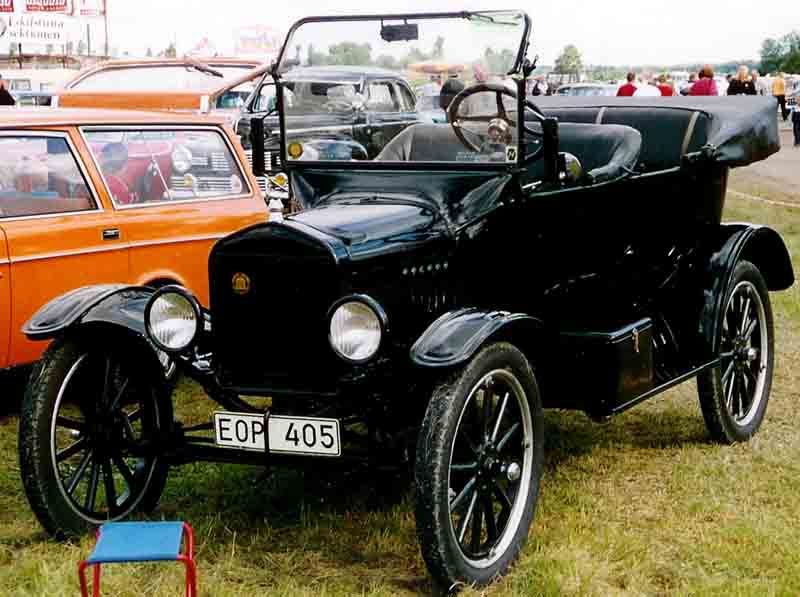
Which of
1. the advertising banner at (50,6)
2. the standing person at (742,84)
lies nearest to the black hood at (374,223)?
the standing person at (742,84)

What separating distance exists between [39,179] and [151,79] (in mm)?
8127

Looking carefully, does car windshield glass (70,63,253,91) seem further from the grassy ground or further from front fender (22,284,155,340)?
front fender (22,284,155,340)

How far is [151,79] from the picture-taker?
14406 millimetres

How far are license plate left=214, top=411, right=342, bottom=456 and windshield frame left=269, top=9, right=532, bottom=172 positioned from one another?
140cm

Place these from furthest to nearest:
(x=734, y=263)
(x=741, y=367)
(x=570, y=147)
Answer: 1. (x=741, y=367)
2. (x=570, y=147)
3. (x=734, y=263)

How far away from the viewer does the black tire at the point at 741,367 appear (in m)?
5.98

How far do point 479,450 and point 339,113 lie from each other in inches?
75.2

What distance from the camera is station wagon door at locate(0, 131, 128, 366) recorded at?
6266 mm

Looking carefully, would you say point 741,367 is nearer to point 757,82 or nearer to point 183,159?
point 183,159

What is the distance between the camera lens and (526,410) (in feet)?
15.0

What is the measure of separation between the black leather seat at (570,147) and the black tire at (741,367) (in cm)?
85

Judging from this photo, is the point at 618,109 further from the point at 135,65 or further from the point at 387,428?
the point at 135,65

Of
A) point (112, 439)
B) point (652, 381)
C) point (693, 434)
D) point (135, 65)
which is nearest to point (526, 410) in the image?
point (652, 381)

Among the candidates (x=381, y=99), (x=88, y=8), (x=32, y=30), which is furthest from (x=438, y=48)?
(x=88, y=8)
